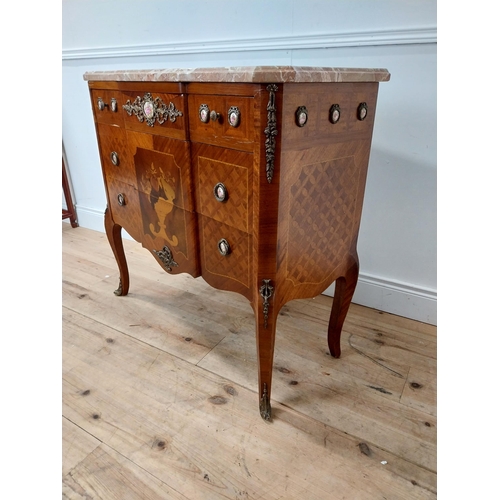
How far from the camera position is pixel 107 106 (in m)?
1.30

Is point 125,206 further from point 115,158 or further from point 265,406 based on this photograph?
point 265,406

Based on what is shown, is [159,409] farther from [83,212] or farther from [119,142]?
[83,212]

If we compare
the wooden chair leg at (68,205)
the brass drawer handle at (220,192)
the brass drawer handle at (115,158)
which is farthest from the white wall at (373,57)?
the wooden chair leg at (68,205)

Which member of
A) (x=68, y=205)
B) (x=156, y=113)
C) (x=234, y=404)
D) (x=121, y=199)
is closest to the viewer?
(x=156, y=113)

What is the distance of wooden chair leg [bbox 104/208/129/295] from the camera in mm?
1612

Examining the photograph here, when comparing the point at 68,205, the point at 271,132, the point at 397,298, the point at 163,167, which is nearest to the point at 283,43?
the point at 163,167

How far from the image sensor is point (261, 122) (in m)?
0.80

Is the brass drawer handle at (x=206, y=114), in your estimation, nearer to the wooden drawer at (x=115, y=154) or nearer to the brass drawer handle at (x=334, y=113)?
the brass drawer handle at (x=334, y=113)

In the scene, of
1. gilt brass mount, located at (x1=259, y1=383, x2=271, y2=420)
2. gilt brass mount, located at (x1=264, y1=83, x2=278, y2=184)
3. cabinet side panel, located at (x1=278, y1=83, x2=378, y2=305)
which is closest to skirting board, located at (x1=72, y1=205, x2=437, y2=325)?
cabinet side panel, located at (x1=278, y1=83, x2=378, y2=305)

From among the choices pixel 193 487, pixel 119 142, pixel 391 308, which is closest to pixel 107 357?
pixel 193 487

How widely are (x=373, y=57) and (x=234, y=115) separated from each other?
0.78m

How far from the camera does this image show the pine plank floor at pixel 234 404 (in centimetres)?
97

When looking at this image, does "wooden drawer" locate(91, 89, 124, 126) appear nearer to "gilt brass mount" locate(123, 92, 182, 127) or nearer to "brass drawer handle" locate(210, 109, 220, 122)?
"gilt brass mount" locate(123, 92, 182, 127)

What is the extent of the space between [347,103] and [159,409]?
105 cm
